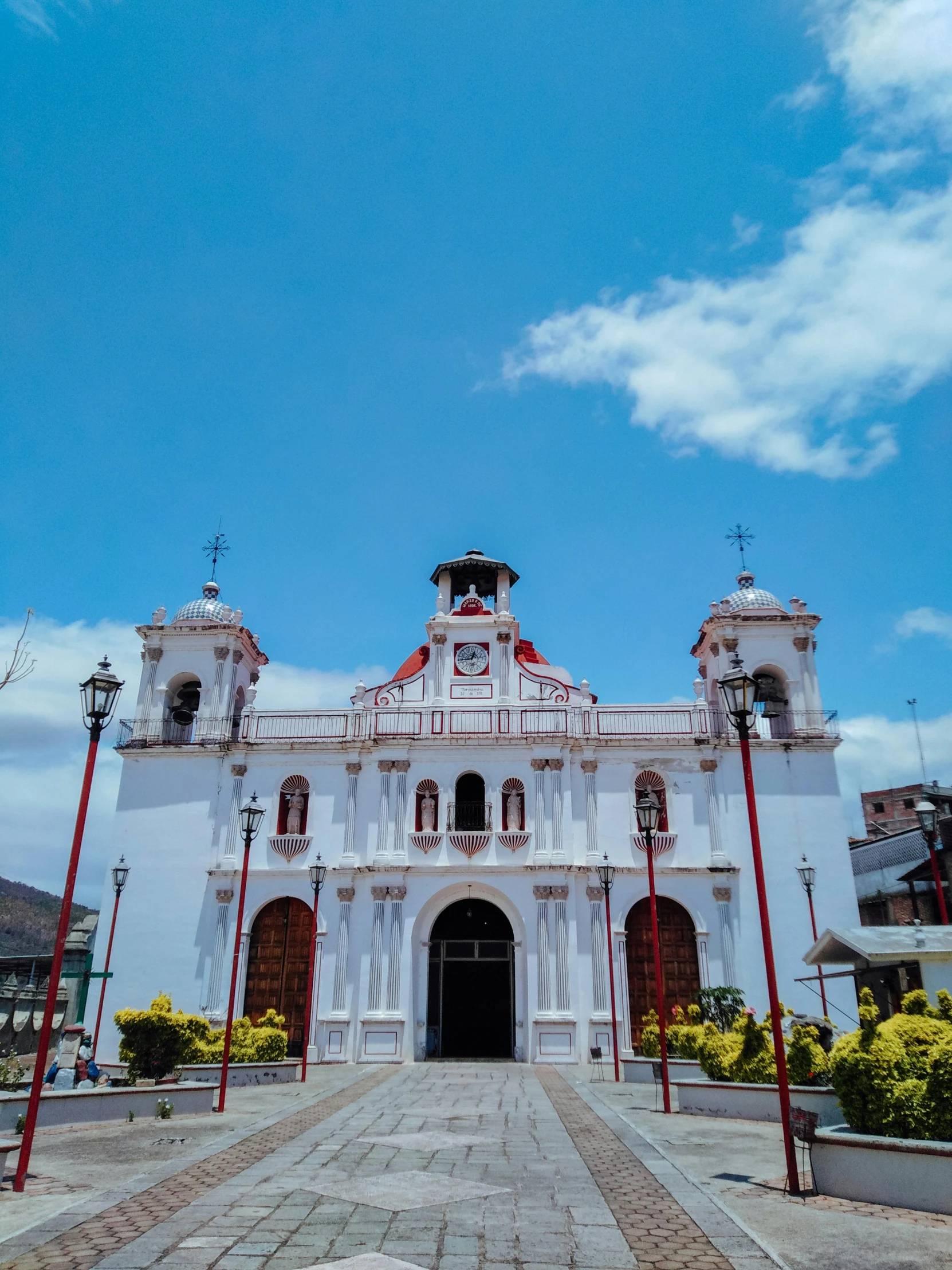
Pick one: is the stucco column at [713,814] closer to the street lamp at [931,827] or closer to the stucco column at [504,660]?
the stucco column at [504,660]

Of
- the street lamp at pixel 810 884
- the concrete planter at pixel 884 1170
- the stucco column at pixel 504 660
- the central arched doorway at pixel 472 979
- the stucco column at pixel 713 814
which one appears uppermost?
the stucco column at pixel 504 660

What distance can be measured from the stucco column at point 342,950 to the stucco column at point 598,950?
6.77m

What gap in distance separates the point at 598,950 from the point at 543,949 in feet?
4.98

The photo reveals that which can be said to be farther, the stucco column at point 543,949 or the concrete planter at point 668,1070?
the stucco column at point 543,949

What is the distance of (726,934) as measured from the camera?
24250mm

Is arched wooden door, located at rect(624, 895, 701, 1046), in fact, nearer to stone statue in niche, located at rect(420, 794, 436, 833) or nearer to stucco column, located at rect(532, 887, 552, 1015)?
stucco column, located at rect(532, 887, 552, 1015)

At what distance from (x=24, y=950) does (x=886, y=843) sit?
3746 centimetres

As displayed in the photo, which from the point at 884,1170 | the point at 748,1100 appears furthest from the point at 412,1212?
the point at 748,1100

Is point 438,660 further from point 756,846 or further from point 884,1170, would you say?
point 884,1170

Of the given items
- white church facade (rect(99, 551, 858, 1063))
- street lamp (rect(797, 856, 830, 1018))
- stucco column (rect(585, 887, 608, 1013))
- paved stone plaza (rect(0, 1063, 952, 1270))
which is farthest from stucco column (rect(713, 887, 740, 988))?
paved stone plaza (rect(0, 1063, 952, 1270))

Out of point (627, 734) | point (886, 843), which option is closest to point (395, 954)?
point (627, 734)

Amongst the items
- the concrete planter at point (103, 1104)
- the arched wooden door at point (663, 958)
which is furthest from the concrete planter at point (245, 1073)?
the arched wooden door at point (663, 958)

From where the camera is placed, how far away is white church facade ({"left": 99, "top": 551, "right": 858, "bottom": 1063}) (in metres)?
24.0

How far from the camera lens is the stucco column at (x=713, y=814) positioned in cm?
2489
